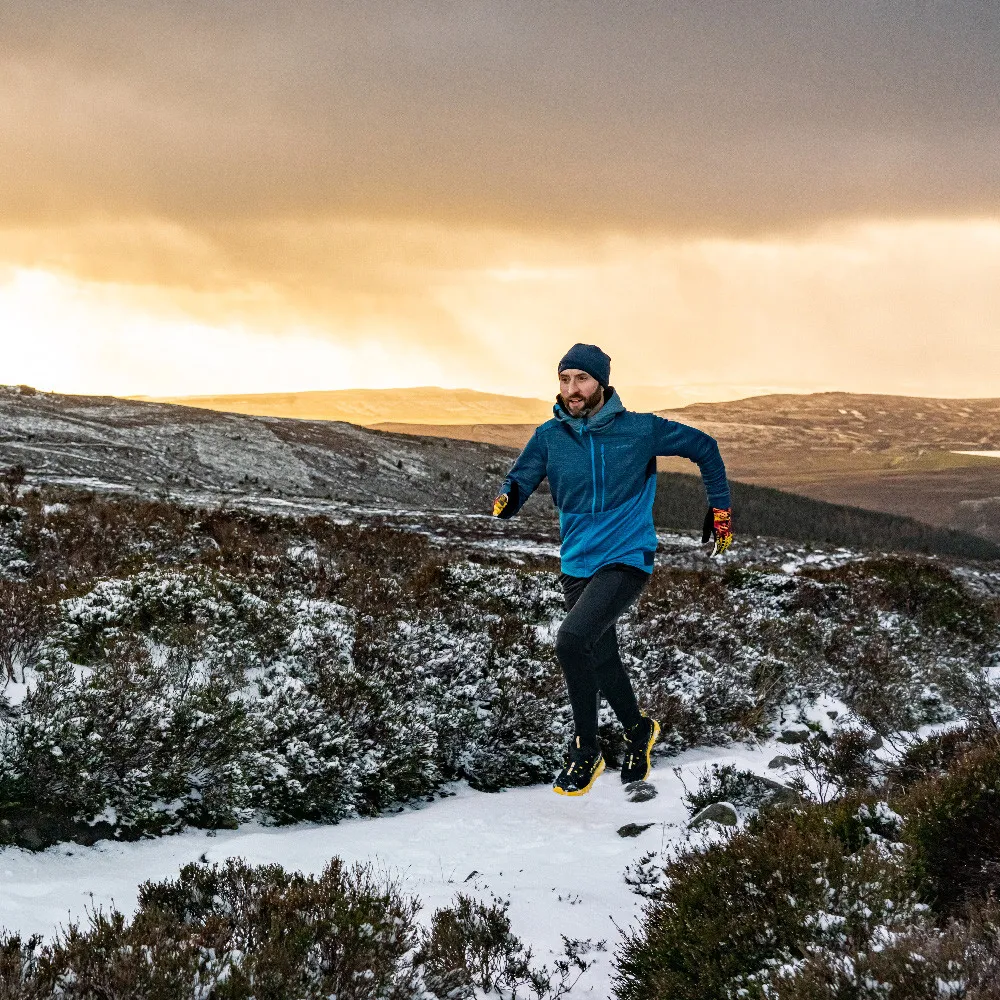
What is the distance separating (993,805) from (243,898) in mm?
3099

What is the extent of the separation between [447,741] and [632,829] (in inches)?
62.0

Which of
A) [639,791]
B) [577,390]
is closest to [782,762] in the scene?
[639,791]

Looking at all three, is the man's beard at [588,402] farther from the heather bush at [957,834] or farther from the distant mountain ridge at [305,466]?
the distant mountain ridge at [305,466]

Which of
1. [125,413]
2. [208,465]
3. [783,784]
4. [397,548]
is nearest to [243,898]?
[783,784]

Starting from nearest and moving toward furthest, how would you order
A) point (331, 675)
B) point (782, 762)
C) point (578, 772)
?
1. point (578, 772)
2. point (331, 675)
3. point (782, 762)

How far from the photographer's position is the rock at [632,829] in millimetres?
4828

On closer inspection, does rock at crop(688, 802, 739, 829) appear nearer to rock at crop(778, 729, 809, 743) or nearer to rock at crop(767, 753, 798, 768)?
rock at crop(767, 753, 798, 768)

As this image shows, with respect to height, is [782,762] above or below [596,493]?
below

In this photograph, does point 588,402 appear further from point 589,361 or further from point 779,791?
point 779,791

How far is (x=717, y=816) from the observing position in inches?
184

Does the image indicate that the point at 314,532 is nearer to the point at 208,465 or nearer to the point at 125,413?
the point at 208,465

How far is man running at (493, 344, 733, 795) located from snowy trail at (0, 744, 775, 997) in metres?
0.44

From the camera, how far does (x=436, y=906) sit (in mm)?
3768

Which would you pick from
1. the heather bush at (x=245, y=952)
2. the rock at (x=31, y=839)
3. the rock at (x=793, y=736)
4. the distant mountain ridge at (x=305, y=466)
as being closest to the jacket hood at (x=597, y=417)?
the heather bush at (x=245, y=952)
